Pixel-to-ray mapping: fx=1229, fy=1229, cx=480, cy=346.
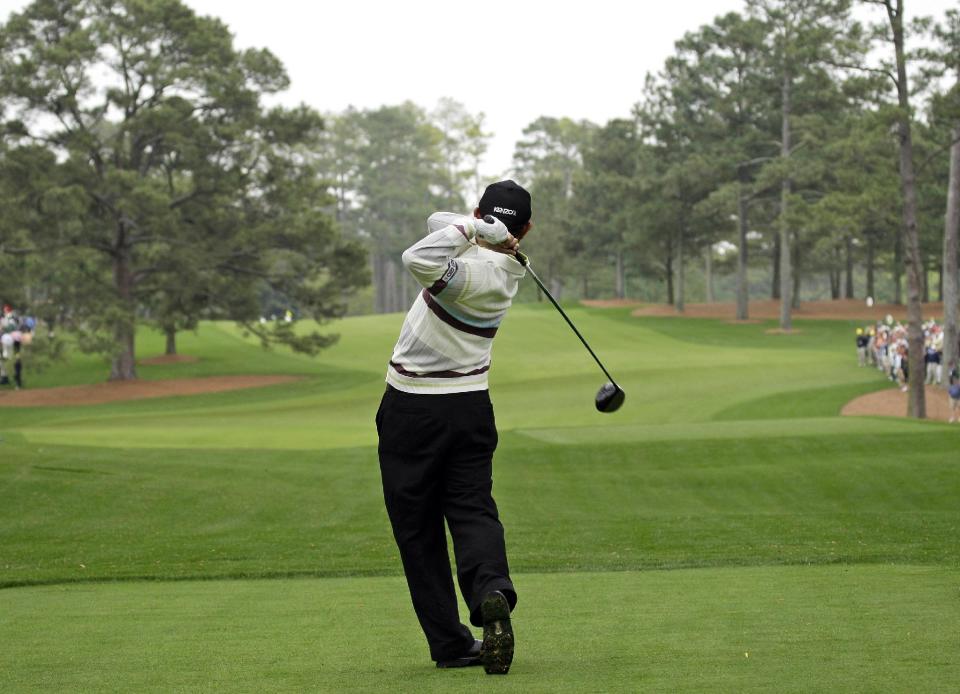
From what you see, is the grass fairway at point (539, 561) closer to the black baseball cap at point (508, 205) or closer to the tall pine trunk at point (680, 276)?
the black baseball cap at point (508, 205)

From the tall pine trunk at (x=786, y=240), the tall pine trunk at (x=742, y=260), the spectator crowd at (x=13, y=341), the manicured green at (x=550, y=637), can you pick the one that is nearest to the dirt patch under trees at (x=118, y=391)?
the spectator crowd at (x=13, y=341)

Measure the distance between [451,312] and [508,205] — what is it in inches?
24.4

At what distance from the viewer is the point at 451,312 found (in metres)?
5.67

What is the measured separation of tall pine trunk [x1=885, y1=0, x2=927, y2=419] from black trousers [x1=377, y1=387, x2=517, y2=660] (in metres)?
23.9

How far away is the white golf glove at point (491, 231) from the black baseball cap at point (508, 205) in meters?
0.24

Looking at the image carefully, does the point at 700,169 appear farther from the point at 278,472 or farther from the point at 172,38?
the point at 278,472

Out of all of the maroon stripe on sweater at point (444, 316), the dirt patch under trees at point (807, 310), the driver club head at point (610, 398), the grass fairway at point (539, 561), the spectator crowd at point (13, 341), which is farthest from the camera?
the dirt patch under trees at point (807, 310)

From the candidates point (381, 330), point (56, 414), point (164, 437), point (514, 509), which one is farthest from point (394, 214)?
point (514, 509)

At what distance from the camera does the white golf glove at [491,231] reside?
5.62m

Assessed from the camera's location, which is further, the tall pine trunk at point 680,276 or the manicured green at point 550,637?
the tall pine trunk at point 680,276

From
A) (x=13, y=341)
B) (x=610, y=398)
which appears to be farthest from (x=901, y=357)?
(x=610, y=398)

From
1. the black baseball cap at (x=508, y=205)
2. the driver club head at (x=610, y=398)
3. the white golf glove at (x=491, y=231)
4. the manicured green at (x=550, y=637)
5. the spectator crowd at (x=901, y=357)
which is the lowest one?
the spectator crowd at (x=901, y=357)

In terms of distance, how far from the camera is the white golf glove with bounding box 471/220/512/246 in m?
5.62

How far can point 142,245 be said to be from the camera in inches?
1797
